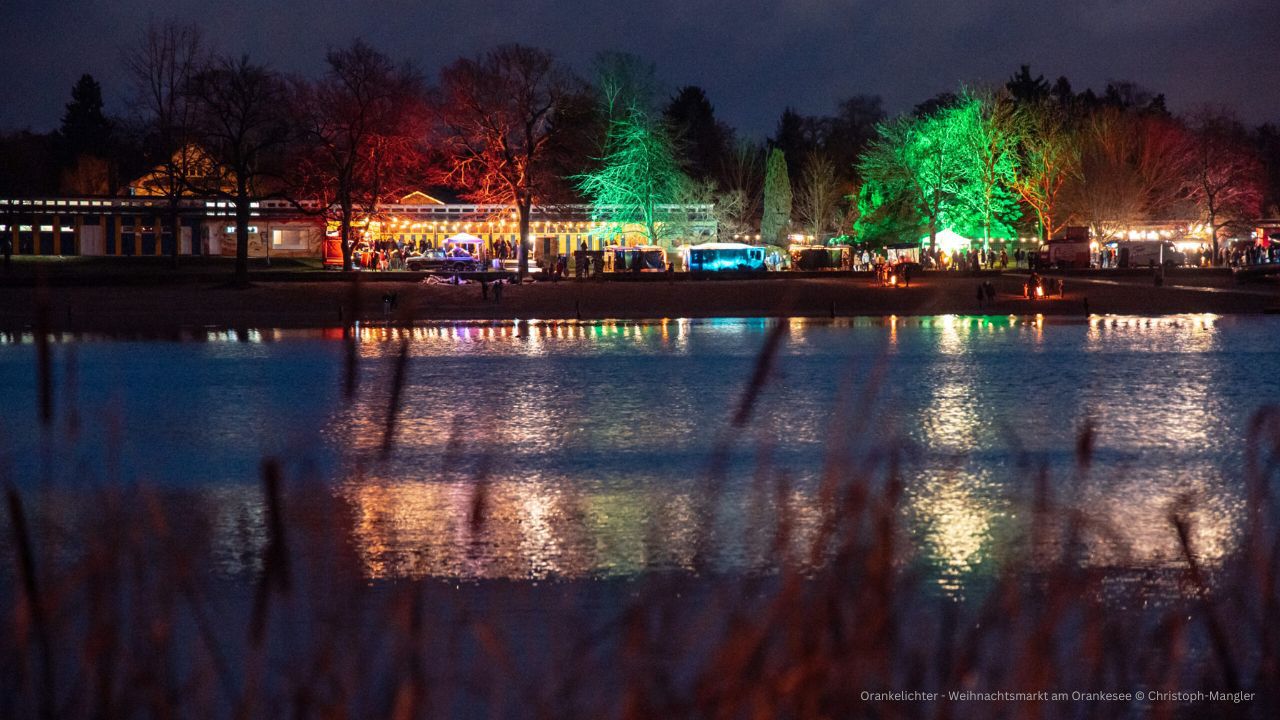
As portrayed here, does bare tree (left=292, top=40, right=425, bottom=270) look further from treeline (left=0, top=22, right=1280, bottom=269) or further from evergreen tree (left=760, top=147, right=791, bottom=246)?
evergreen tree (left=760, top=147, right=791, bottom=246)

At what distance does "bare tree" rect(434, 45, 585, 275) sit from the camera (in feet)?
204

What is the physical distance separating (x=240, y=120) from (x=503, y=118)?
13081mm

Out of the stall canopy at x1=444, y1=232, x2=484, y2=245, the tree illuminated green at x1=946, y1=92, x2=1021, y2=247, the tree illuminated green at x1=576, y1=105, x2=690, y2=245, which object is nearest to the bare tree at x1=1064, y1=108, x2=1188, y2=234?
the tree illuminated green at x1=946, y1=92, x2=1021, y2=247

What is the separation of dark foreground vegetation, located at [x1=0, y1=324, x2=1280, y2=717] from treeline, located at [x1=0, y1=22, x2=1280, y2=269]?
47.8m

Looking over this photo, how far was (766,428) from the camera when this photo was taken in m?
15.1

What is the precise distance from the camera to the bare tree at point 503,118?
6216 cm

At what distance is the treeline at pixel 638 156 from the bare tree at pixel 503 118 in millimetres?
87

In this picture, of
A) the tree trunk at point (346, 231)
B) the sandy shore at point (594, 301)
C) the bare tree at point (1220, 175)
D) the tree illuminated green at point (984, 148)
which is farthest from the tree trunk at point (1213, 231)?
the tree trunk at point (346, 231)

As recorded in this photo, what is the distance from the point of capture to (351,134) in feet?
187

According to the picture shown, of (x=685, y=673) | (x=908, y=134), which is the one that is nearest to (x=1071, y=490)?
(x=685, y=673)

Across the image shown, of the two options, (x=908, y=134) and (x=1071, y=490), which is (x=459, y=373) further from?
(x=908, y=134)

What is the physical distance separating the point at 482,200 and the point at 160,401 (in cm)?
4673

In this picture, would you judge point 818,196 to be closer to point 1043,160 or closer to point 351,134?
point 1043,160

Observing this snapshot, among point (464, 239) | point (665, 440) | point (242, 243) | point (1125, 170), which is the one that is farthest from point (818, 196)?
point (665, 440)
